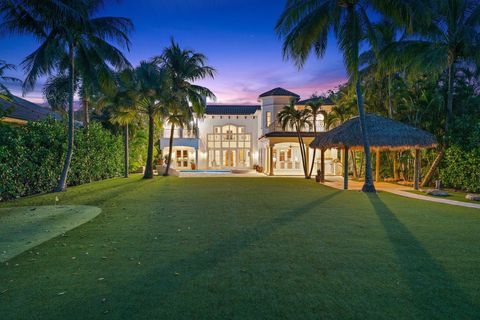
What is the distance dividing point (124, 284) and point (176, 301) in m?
0.79

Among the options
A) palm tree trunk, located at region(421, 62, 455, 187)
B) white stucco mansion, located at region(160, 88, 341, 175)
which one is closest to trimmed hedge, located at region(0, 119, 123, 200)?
white stucco mansion, located at region(160, 88, 341, 175)

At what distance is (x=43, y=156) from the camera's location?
11.6 m

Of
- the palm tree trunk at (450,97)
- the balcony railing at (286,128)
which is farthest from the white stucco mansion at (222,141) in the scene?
the palm tree trunk at (450,97)

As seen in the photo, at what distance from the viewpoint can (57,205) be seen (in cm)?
905

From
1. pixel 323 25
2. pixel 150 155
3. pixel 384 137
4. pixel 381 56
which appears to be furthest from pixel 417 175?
pixel 150 155

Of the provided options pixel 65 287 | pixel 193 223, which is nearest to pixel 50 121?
pixel 193 223

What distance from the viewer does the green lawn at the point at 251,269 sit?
9.64ft

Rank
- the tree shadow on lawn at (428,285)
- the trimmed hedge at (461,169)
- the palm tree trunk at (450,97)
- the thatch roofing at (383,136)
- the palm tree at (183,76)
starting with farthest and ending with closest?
1. the palm tree at (183,76)
2. the thatch roofing at (383,136)
3. the palm tree trunk at (450,97)
4. the trimmed hedge at (461,169)
5. the tree shadow on lawn at (428,285)

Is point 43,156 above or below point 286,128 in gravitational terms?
below

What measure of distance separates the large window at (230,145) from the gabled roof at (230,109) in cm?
150

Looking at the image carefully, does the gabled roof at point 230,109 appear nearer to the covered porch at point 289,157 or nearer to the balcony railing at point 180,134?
the balcony railing at point 180,134

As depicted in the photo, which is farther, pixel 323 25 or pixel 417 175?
pixel 417 175

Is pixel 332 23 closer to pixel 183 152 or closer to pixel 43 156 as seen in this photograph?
pixel 43 156

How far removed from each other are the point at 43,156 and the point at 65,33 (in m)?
4.78
